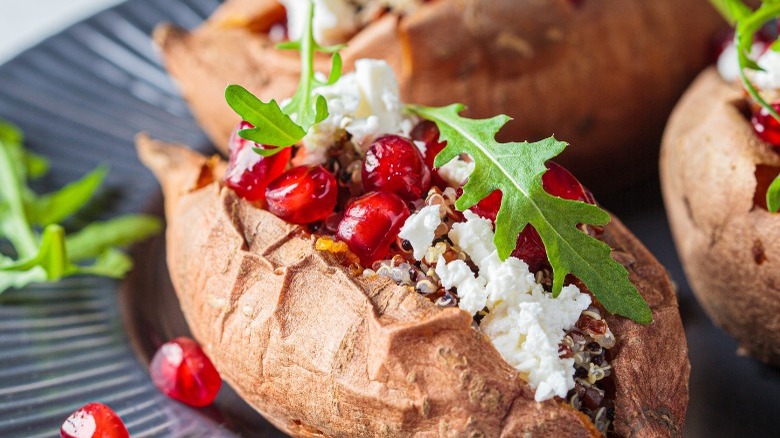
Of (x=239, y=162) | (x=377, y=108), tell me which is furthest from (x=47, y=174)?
(x=377, y=108)

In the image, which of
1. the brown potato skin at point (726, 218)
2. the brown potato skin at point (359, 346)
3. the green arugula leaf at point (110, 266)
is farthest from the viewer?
the green arugula leaf at point (110, 266)

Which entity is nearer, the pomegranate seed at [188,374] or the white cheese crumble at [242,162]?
the white cheese crumble at [242,162]

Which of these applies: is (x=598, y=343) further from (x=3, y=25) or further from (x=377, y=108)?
(x=3, y=25)

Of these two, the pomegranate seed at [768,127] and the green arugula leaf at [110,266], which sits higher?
the pomegranate seed at [768,127]

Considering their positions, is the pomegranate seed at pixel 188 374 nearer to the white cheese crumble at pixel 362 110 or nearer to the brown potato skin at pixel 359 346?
Answer: the brown potato skin at pixel 359 346

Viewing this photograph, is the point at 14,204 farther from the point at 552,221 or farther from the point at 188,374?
the point at 552,221

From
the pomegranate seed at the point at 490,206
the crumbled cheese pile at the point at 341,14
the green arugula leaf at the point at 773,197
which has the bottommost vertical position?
the green arugula leaf at the point at 773,197

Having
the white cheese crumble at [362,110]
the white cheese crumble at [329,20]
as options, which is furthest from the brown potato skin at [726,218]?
the white cheese crumble at [329,20]
